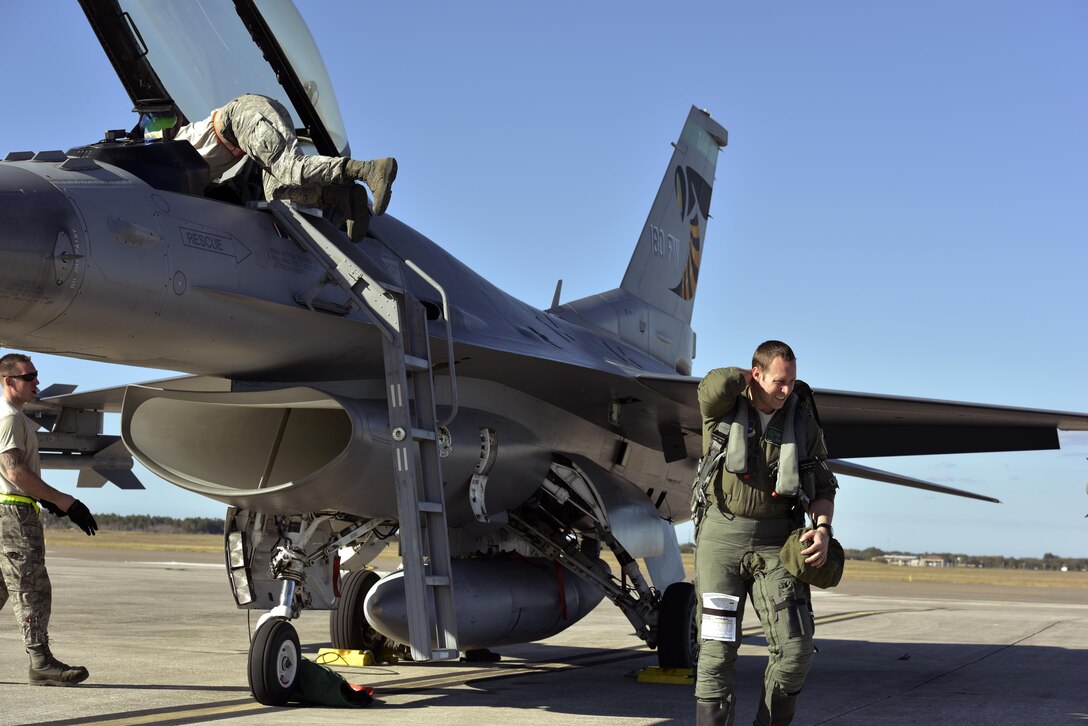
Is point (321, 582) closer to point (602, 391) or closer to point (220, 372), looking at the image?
point (220, 372)

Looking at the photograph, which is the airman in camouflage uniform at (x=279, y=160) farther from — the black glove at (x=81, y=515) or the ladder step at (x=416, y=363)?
the black glove at (x=81, y=515)

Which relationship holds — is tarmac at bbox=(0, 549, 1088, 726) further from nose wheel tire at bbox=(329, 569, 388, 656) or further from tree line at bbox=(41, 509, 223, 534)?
tree line at bbox=(41, 509, 223, 534)

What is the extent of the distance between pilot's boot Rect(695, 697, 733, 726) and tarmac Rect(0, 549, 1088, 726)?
168 cm

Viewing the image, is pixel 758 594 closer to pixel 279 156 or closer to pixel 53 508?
pixel 279 156

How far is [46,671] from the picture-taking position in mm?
6656

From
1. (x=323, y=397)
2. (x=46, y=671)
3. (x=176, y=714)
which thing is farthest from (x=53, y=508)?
(x=323, y=397)

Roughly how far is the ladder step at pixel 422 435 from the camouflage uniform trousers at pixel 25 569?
241 centimetres

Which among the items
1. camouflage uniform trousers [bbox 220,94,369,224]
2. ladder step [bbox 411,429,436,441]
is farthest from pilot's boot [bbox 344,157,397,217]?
ladder step [bbox 411,429,436,441]

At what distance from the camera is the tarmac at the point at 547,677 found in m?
6.16

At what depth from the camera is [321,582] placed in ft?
22.8

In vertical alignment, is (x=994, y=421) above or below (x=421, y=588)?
above

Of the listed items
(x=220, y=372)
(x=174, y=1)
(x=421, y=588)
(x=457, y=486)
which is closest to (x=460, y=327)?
(x=457, y=486)

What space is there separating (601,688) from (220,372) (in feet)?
11.3

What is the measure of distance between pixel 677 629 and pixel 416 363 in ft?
11.7
